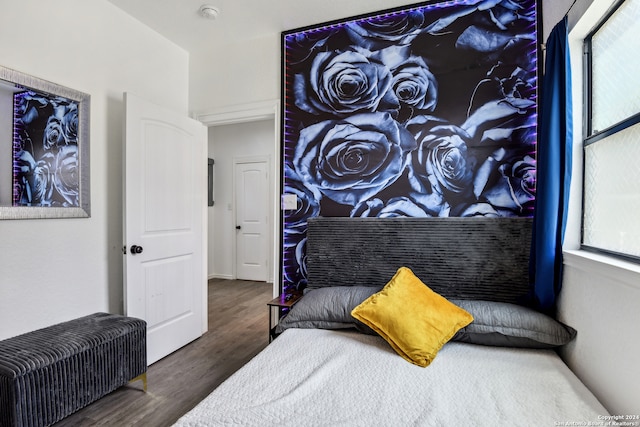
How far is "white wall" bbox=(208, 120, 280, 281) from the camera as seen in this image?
534 centimetres

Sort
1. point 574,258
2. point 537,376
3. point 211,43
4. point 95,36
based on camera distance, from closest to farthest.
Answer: point 537,376
point 574,258
point 95,36
point 211,43

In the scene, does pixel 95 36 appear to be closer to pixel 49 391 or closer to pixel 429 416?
pixel 49 391

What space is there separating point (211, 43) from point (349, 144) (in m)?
1.65

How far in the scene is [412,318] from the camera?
1715mm

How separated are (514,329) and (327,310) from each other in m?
1.01

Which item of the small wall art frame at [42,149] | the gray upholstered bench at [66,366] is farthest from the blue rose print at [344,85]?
the gray upholstered bench at [66,366]

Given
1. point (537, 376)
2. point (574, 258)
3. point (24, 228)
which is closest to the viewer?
point (537, 376)

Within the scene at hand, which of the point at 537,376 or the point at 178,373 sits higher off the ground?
the point at 537,376

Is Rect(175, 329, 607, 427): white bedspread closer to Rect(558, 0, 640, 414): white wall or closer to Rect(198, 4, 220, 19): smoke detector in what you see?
Rect(558, 0, 640, 414): white wall

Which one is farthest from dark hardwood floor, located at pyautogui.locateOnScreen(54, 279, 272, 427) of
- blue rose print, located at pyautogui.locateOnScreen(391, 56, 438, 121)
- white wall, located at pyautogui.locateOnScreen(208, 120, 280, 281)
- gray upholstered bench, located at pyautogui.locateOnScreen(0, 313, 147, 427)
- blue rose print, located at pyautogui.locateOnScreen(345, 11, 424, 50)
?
blue rose print, located at pyautogui.locateOnScreen(345, 11, 424, 50)

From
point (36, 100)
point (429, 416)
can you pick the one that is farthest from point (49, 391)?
point (429, 416)

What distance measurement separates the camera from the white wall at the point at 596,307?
1188mm

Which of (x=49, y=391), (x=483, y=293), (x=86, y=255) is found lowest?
(x=49, y=391)

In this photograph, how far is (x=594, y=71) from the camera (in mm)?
1699
